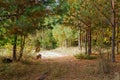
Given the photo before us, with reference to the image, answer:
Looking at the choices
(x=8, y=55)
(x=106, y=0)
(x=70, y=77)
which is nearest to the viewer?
(x=70, y=77)

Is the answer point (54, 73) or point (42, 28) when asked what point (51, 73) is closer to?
point (54, 73)

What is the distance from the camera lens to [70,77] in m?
10.9

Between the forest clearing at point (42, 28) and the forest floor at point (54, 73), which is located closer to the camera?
the forest clearing at point (42, 28)

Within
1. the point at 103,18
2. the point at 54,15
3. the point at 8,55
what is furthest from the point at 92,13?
the point at 8,55

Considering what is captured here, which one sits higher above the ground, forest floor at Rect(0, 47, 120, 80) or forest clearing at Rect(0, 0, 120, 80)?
forest clearing at Rect(0, 0, 120, 80)

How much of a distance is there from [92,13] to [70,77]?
20.4 feet

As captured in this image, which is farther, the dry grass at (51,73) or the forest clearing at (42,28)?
the dry grass at (51,73)

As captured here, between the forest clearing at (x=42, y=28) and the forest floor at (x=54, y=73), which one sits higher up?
the forest clearing at (x=42, y=28)

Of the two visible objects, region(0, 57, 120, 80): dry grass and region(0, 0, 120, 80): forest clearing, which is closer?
region(0, 0, 120, 80): forest clearing

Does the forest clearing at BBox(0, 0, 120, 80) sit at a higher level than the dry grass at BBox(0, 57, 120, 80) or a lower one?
higher

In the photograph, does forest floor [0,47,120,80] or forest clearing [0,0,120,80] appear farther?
forest floor [0,47,120,80]

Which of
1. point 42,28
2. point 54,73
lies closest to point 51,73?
point 54,73

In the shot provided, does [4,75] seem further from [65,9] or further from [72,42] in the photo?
[72,42]

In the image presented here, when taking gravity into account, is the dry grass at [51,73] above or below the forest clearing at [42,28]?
below
